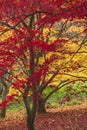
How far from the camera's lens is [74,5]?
8.46m

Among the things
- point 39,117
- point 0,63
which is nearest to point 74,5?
point 0,63

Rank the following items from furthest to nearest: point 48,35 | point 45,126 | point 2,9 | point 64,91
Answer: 1. point 64,91
2. point 48,35
3. point 45,126
4. point 2,9

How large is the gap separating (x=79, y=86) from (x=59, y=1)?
1939 cm

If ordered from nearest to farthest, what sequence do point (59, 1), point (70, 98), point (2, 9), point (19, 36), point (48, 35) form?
point (59, 1)
point (2, 9)
point (19, 36)
point (48, 35)
point (70, 98)

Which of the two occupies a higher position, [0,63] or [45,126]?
[0,63]

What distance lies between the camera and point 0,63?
11.2m

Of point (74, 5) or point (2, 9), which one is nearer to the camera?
point (74, 5)

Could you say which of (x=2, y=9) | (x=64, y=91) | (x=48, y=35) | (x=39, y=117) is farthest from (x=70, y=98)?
(x=2, y=9)

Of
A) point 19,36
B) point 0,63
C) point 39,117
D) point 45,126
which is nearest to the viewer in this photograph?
point 19,36

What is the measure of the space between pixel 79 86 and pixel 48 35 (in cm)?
1395

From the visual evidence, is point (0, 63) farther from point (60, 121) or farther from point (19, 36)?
point (60, 121)

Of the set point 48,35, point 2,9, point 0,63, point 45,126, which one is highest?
point 48,35

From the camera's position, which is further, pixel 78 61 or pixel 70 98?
pixel 70 98

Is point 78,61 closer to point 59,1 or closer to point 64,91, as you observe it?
point 59,1
